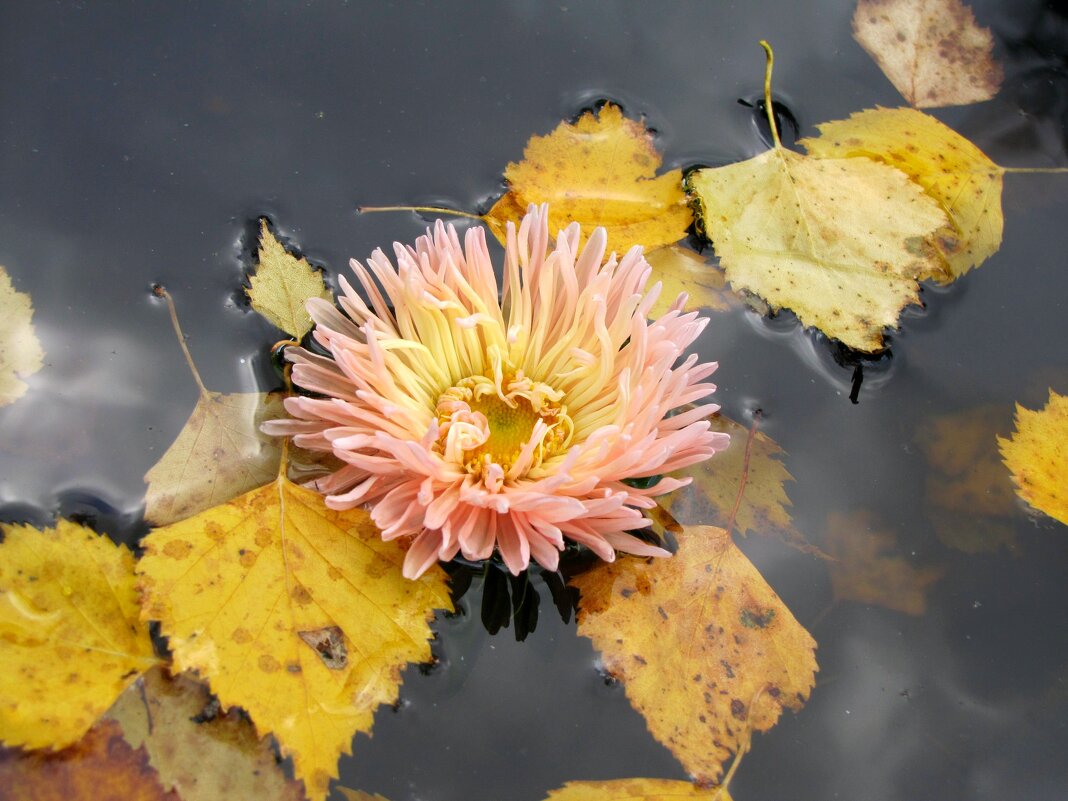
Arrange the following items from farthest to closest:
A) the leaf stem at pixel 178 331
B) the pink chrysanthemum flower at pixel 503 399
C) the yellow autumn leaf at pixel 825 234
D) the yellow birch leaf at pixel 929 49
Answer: the yellow birch leaf at pixel 929 49 → the yellow autumn leaf at pixel 825 234 → the leaf stem at pixel 178 331 → the pink chrysanthemum flower at pixel 503 399

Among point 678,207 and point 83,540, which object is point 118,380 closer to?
point 83,540

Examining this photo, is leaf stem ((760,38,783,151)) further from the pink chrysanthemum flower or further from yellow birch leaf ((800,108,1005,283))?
the pink chrysanthemum flower

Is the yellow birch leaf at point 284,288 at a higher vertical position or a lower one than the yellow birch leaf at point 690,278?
higher

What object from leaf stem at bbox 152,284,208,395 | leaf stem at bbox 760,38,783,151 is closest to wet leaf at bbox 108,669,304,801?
leaf stem at bbox 152,284,208,395

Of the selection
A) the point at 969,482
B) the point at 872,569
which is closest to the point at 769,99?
the point at 969,482

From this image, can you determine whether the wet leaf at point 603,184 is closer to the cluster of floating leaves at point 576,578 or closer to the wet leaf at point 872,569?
the cluster of floating leaves at point 576,578

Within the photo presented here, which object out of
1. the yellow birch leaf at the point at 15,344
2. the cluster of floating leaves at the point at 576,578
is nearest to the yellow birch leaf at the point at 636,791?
the cluster of floating leaves at the point at 576,578

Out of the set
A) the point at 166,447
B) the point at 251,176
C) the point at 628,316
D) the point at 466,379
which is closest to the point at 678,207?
the point at 628,316
